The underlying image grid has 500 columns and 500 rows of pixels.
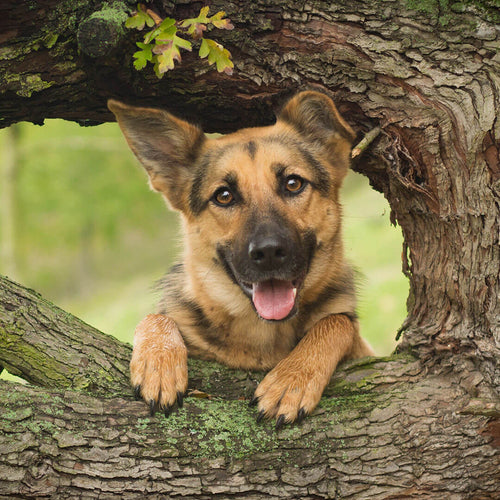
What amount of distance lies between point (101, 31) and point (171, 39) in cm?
43

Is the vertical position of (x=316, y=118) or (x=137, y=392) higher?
(x=316, y=118)

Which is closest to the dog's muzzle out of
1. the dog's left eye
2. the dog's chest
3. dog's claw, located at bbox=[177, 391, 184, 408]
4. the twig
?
the dog's chest

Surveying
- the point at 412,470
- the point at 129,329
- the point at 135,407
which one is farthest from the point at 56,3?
the point at 129,329

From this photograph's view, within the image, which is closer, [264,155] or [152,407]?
[152,407]

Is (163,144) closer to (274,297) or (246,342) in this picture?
(274,297)

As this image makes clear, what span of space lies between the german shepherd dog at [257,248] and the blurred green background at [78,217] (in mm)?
11300

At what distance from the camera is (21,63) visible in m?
4.25

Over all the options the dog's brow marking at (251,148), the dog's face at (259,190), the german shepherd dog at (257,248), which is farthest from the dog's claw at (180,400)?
the dog's brow marking at (251,148)

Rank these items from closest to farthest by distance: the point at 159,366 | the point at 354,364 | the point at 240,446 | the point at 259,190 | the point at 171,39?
the point at 240,446 → the point at 171,39 → the point at 159,366 → the point at 354,364 → the point at 259,190

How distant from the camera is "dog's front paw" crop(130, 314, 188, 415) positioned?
3.97m

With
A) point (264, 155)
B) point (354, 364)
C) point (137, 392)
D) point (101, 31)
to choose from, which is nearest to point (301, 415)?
point (354, 364)

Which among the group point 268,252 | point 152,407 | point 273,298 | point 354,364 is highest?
point 268,252

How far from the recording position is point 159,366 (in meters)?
4.19

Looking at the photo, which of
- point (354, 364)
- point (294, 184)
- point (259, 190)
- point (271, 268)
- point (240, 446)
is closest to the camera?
point (240, 446)
